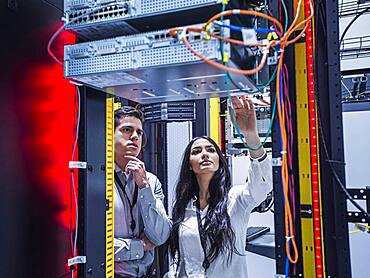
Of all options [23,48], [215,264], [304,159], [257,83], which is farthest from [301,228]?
[23,48]

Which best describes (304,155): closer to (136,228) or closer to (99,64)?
(99,64)

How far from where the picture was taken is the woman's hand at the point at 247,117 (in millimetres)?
1515

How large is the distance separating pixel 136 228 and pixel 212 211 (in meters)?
0.44

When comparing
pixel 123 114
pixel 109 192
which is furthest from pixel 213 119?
pixel 109 192

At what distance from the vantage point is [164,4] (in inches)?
45.3

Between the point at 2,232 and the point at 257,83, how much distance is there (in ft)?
3.35

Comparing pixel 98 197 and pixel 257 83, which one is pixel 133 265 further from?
pixel 257 83

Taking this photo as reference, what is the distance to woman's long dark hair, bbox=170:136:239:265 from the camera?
188 cm

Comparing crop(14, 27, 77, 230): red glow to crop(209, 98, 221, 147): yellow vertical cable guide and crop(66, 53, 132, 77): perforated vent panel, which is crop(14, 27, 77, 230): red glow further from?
crop(209, 98, 221, 147): yellow vertical cable guide

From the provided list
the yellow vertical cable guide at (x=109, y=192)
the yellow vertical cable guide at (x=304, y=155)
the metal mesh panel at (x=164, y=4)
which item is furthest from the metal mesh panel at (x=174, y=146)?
the metal mesh panel at (x=164, y=4)

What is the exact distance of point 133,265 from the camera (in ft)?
6.07

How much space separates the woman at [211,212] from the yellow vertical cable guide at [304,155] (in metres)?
0.38

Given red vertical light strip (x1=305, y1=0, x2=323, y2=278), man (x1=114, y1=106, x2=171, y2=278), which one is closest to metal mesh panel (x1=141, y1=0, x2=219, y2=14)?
red vertical light strip (x1=305, y1=0, x2=323, y2=278)

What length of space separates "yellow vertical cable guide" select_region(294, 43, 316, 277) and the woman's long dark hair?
67 centimetres
